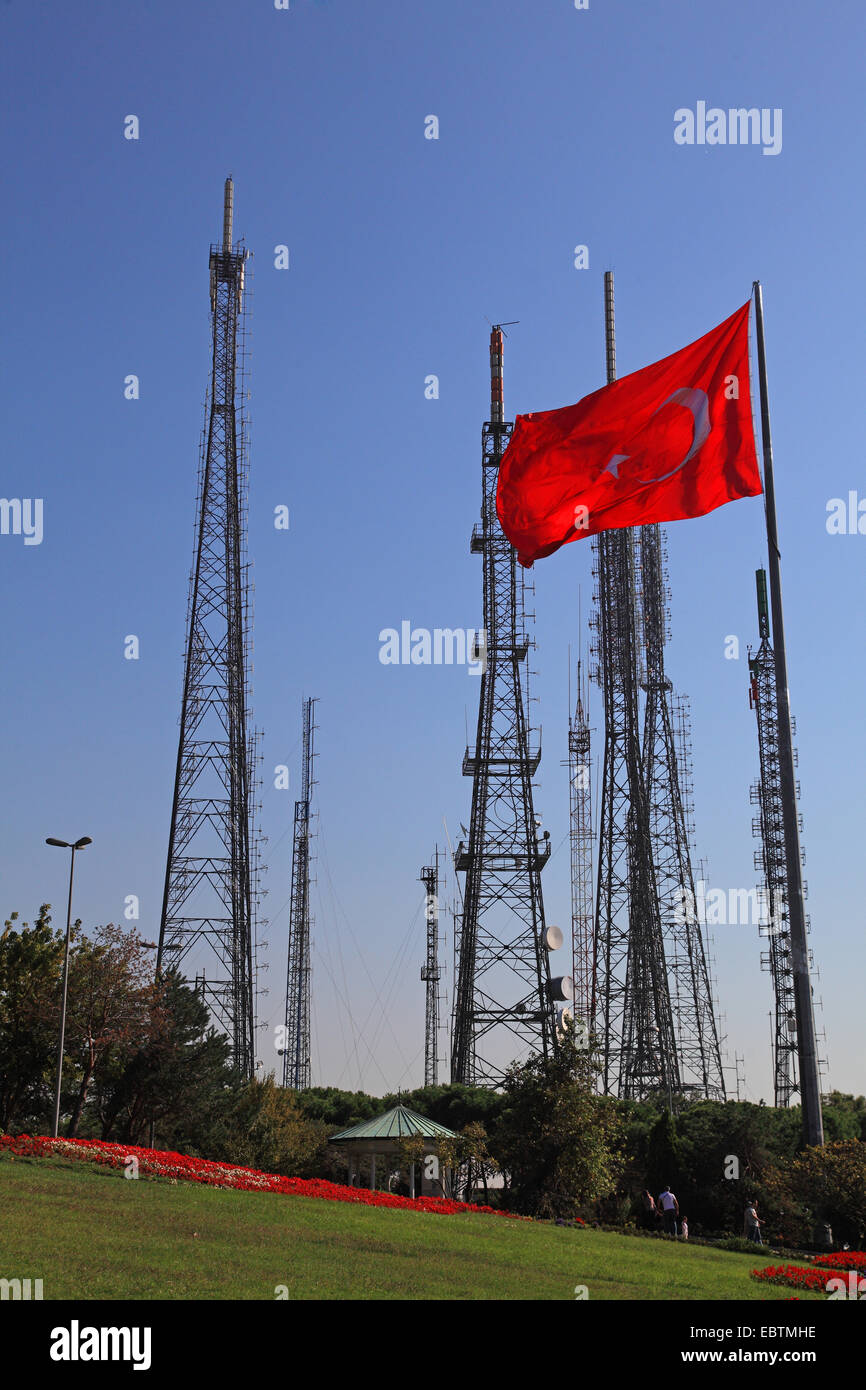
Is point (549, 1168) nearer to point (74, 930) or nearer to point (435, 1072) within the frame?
point (74, 930)

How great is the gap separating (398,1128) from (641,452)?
2968 centimetres

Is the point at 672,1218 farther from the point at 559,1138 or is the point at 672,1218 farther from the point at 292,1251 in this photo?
the point at 292,1251

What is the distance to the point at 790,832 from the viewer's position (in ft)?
62.2

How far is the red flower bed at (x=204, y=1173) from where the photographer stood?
2938cm

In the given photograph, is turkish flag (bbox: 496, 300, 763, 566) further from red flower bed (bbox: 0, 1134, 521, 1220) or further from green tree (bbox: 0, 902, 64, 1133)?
green tree (bbox: 0, 902, 64, 1133)

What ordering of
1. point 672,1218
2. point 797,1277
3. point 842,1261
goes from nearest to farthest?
point 797,1277 < point 842,1261 < point 672,1218

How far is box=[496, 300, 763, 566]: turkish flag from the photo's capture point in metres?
19.4


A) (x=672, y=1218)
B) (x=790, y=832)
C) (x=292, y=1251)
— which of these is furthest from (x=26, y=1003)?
(x=790, y=832)

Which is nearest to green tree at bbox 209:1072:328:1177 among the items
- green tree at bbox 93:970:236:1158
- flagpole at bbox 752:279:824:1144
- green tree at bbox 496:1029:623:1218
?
green tree at bbox 93:970:236:1158

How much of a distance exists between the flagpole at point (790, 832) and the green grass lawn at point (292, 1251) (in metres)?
2.89

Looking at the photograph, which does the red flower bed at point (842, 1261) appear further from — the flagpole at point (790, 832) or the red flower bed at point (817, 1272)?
the flagpole at point (790, 832)

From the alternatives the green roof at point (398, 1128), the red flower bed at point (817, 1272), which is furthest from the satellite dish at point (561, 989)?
the red flower bed at point (817, 1272)

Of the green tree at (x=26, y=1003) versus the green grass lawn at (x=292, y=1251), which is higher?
the green tree at (x=26, y=1003)

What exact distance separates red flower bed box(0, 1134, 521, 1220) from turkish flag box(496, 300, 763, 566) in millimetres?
16646
